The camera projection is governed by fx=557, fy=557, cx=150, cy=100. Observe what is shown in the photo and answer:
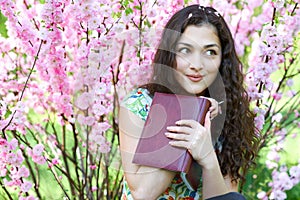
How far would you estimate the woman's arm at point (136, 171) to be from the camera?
1599 millimetres

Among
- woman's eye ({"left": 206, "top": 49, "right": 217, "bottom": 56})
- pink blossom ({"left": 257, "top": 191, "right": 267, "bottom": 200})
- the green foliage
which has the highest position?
the green foliage

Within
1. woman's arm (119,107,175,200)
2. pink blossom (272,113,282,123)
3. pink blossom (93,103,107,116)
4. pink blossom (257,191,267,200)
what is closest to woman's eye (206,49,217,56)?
woman's arm (119,107,175,200)

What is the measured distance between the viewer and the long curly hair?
1872mm

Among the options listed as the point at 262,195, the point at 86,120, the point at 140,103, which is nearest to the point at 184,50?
the point at 140,103

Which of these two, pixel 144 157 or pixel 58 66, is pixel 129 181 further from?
pixel 58 66

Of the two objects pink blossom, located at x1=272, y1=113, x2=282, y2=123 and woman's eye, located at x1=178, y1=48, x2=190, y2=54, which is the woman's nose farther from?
pink blossom, located at x1=272, y1=113, x2=282, y2=123

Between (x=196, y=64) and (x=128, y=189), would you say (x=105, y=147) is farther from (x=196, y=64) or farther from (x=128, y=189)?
(x=196, y=64)

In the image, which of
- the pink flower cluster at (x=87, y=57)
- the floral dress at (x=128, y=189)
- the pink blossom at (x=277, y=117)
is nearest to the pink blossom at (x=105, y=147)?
the pink flower cluster at (x=87, y=57)

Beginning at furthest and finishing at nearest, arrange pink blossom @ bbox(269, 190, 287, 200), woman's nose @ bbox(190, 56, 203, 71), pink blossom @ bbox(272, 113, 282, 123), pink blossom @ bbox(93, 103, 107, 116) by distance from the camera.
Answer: pink blossom @ bbox(269, 190, 287, 200) → pink blossom @ bbox(272, 113, 282, 123) → pink blossom @ bbox(93, 103, 107, 116) → woman's nose @ bbox(190, 56, 203, 71)

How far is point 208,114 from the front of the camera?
1.72 m

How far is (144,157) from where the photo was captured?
1642 millimetres

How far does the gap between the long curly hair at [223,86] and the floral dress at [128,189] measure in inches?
1.9

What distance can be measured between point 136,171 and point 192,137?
198 millimetres

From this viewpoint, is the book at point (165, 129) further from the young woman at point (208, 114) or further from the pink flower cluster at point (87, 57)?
the pink flower cluster at point (87, 57)
